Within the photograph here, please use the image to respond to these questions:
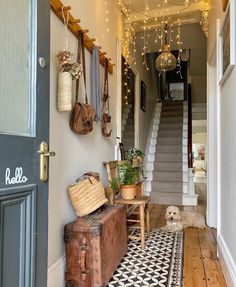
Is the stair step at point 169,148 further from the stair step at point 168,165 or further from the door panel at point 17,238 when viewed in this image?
the door panel at point 17,238

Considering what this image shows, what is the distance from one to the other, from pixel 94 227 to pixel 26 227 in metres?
0.82

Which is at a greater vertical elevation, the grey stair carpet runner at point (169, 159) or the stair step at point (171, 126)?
the stair step at point (171, 126)

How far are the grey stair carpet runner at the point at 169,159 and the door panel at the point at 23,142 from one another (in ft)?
14.1

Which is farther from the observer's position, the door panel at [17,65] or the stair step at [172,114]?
the stair step at [172,114]

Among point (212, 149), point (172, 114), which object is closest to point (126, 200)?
point (212, 149)

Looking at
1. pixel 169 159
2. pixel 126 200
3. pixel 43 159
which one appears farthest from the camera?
pixel 169 159

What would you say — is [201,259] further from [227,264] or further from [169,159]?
[169,159]

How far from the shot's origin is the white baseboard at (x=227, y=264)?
6.14 ft

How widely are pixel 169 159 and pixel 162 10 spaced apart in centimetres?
324

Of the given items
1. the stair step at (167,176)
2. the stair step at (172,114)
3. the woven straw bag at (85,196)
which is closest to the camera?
the woven straw bag at (85,196)

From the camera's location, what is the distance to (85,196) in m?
2.03

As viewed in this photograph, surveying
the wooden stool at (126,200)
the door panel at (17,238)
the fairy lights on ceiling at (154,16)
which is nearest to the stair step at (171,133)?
the fairy lights on ceiling at (154,16)

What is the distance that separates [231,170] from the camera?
2.04 metres

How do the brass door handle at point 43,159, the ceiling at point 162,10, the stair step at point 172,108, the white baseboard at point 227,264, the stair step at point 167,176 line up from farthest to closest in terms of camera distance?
1. the stair step at point 172,108
2. the stair step at point 167,176
3. the ceiling at point 162,10
4. the white baseboard at point 227,264
5. the brass door handle at point 43,159
